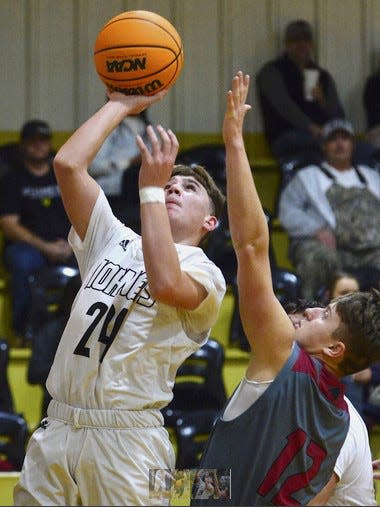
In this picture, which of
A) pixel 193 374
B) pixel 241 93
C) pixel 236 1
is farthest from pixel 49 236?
pixel 241 93

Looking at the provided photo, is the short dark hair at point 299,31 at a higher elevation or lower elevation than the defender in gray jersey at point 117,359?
higher

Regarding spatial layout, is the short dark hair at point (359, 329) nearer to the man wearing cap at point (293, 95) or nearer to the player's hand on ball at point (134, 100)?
the player's hand on ball at point (134, 100)

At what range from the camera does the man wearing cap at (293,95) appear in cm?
909

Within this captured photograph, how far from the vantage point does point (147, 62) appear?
3762 mm

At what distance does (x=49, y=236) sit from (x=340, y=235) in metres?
2.07

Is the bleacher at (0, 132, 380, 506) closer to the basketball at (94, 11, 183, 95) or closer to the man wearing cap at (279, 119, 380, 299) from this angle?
the man wearing cap at (279, 119, 380, 299)

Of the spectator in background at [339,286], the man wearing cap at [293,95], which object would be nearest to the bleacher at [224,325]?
the man wearing cap at [293,95]

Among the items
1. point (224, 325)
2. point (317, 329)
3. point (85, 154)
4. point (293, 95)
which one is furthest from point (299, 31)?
point (317, 329)

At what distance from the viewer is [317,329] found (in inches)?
139

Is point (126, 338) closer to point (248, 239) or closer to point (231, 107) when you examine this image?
point (248, 239)

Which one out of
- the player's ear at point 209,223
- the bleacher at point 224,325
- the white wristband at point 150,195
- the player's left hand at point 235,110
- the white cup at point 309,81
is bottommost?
the bleacher at point 224,325

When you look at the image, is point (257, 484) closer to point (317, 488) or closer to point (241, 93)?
point (317, 488)

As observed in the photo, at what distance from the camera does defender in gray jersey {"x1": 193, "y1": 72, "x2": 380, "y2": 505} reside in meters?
3.24

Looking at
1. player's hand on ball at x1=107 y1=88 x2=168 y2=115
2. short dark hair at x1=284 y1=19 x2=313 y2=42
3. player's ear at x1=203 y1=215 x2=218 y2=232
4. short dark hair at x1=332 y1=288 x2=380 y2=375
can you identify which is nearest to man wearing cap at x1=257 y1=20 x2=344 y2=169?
short dark hair at x1=284 y1=19 x2=313 y2=42
